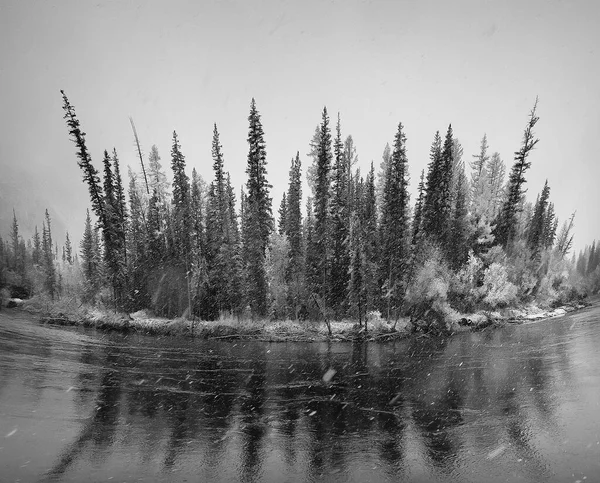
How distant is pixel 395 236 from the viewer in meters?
35.6

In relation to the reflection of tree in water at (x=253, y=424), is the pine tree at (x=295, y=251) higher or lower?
higher

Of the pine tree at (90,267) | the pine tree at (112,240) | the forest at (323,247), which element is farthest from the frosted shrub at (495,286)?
the pine tree at (90,267)

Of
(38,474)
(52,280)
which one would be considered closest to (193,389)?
(38,474)

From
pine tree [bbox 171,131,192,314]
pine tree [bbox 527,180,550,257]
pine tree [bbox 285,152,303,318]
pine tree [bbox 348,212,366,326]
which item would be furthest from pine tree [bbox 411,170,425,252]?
pine tree [bbox 171,131,192,314]

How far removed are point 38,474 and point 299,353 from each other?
58.9 ft

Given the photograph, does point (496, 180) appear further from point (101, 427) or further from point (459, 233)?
point (101, 427)

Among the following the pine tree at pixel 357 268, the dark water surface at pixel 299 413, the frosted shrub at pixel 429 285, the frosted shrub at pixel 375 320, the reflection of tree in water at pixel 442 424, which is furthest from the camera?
the frosted shrub at pixel 429 285

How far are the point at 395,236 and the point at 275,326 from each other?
1644cm

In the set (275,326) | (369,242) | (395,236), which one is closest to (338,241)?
(369,242)

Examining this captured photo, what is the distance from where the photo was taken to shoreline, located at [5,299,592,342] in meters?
30.6

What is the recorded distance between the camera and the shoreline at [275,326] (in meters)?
30.6

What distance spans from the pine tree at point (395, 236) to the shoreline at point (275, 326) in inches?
134

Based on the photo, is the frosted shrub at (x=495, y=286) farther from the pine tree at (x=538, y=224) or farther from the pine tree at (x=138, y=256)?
the pine tree at (x=138, y=256)

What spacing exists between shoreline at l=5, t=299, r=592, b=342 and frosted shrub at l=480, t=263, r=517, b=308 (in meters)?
1.74
